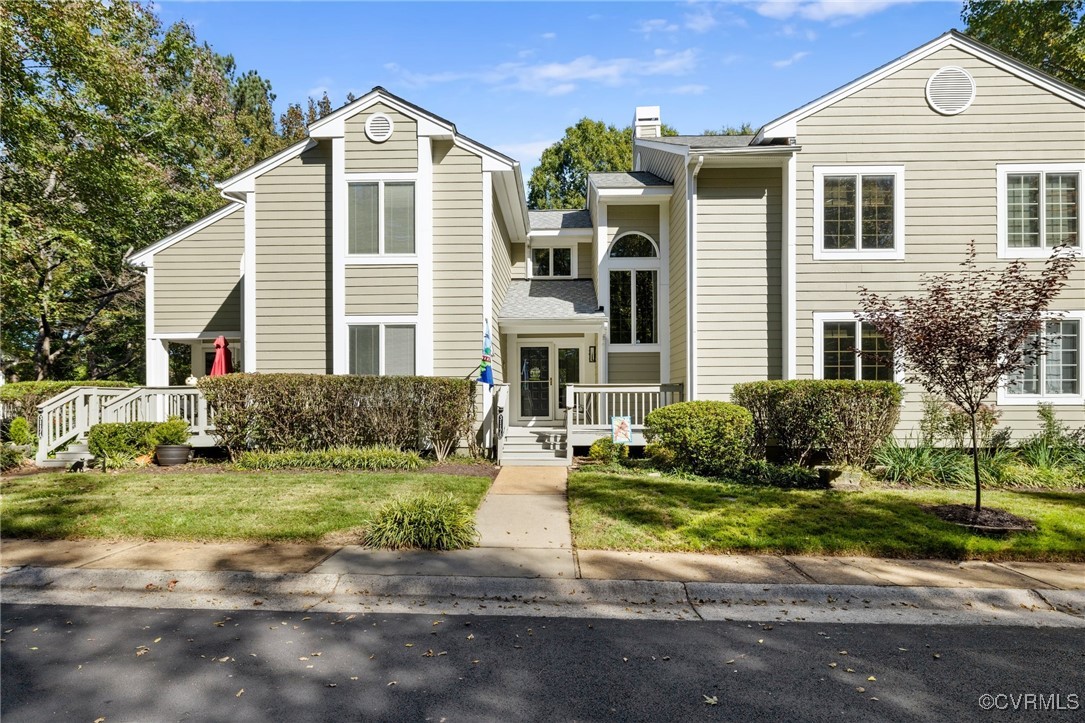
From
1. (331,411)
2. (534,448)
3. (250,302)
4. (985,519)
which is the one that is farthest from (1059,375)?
(250,302)

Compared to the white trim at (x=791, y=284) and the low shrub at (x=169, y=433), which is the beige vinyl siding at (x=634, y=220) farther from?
the low shrub at (x=169, y=433)

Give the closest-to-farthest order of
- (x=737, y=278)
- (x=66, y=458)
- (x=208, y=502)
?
(x=208, y=502), (x=66, y=458), (x=737, y=278)

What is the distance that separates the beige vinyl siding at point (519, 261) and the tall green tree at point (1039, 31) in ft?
59.4

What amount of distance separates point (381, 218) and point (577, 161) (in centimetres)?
2386

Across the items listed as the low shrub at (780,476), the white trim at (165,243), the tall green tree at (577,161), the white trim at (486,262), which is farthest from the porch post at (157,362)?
the tall green tree at (577,161)

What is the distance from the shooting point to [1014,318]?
6539 millimetres

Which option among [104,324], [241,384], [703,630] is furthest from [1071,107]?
[104,324]

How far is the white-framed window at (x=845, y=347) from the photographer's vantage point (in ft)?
37.2

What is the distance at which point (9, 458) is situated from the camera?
1061 cm

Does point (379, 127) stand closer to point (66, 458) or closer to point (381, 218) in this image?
point (381, 218)

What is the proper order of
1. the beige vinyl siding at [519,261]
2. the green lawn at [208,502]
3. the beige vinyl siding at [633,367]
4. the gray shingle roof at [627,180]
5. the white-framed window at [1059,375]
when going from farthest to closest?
1. the beige vinyl siding at [519,261]
2. the beige vinyl siding at [633,367]
3. the gray shingle roof at [627,180]
4. the white-framed window at [1059,375]
5. the green lawn at [208,502]

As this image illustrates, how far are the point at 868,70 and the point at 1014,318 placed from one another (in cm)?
722

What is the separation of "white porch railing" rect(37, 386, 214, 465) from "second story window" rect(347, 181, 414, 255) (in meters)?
4.41

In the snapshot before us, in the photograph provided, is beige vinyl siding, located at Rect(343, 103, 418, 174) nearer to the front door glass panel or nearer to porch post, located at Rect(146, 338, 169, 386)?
the front door glass panel
